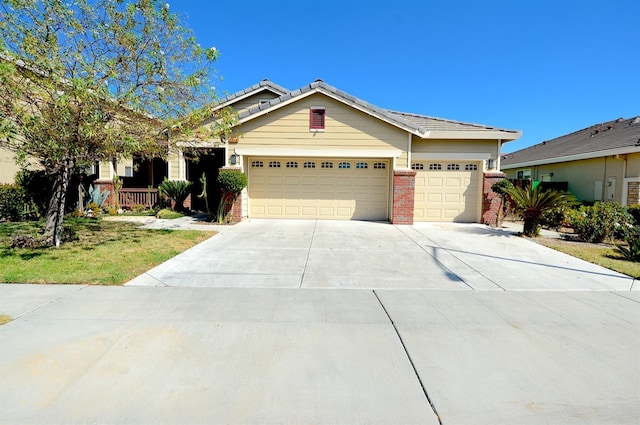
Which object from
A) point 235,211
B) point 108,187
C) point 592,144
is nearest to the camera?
point 235,211

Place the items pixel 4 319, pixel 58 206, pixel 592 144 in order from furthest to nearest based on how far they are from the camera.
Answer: pixel 592 144
pixel 58 206
pixel 4 319

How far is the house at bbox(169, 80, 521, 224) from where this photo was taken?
491 inches

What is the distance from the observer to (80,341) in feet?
11.1

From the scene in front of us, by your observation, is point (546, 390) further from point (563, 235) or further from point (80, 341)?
point (563, 235)

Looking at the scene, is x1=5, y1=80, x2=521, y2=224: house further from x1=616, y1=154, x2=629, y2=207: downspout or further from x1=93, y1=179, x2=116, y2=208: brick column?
x1=616, y1=154, x2=629, y2=207: downspout

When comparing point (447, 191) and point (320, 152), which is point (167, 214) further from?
point (447, 191)

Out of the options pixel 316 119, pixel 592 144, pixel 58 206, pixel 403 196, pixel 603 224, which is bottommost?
pixel 603 224

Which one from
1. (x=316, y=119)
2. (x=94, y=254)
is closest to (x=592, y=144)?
(x=316, y=119)

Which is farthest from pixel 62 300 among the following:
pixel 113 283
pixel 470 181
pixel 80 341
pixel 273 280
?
pixel 470 181

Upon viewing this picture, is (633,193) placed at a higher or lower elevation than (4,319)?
higher

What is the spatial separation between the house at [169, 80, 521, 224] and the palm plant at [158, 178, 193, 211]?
1.46m

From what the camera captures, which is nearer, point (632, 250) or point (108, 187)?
point (632, 250)

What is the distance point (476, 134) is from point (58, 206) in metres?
13.5

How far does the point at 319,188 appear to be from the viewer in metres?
13.4
